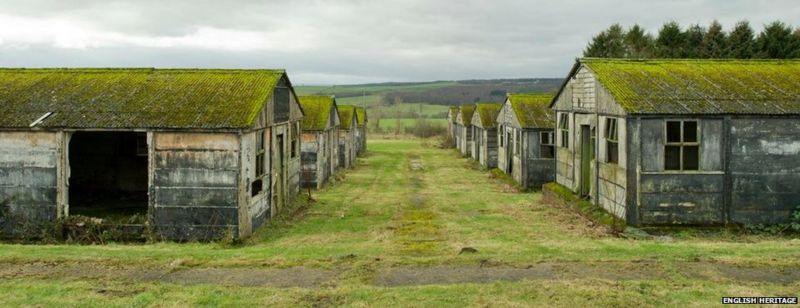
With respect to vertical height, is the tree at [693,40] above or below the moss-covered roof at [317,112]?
above

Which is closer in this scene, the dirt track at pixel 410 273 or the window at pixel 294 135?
the dirt track at pixel 410 273

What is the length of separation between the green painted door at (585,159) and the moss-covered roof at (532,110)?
811 centimetres

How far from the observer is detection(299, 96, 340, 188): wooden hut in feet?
107

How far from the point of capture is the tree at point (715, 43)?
53.4 metres

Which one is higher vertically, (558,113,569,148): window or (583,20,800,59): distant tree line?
(583,20,800,59): distant tree line

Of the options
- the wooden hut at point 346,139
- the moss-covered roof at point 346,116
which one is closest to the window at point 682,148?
the wooden hut at point 346,139

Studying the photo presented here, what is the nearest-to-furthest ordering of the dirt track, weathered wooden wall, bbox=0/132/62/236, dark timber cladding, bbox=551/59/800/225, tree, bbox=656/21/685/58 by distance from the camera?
1. the dirt track
2. weathered wooden wall, bbox=0/132/62/236
3. dark timber cladding, bbox=551/59/800/225
4. tree, bbox=656/21/685/58

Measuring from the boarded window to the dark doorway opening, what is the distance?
19.8 feet

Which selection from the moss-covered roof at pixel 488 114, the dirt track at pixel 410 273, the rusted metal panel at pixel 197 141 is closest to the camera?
the dirt track at pixel 410 273

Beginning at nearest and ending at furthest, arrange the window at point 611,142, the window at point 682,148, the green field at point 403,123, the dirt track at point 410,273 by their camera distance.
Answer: the dirt track at point 410,273 → the window at point 682,148 → the window at point 611,142 → the green field at point 403,123

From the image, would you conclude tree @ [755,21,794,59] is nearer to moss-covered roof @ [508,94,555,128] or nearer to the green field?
moss-covered roof @ [508,94,555,128]

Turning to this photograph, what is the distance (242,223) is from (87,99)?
6.09m

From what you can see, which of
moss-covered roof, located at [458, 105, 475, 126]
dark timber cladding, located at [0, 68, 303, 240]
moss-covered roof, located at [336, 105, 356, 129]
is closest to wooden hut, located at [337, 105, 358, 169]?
moss-covered roof, located at [336, 105, 356, 129]

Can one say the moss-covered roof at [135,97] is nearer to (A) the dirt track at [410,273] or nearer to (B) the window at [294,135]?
(B) the window at [294,135]
